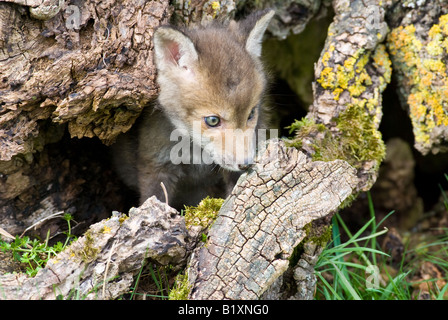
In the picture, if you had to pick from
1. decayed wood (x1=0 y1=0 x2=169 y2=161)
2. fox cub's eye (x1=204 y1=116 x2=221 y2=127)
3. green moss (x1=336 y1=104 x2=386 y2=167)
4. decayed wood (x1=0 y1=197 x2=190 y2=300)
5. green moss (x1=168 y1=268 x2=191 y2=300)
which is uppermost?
decayed wood (x1=0 y1=0 x2=169 y2=161)

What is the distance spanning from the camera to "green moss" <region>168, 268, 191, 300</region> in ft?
7.45

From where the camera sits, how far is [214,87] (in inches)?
110

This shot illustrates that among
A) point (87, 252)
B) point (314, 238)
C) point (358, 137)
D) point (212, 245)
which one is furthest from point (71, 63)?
point (358, 137)

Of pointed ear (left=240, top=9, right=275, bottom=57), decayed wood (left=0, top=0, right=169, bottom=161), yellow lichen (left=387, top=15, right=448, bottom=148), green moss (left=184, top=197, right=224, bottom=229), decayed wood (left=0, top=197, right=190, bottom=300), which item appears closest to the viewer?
decayed wood (left=0, top=197, right=190, bottom=300)

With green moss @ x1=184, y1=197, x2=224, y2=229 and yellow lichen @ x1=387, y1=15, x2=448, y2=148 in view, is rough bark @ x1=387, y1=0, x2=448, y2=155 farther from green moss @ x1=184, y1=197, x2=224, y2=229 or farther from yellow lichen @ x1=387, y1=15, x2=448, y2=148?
green moss @ x1=184, y1=197, x2=224, y2=229

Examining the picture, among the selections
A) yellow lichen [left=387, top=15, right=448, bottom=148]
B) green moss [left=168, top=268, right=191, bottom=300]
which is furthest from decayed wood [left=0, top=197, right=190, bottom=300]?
yellow lichen [left=387, top=15, right=448, bottom=148]

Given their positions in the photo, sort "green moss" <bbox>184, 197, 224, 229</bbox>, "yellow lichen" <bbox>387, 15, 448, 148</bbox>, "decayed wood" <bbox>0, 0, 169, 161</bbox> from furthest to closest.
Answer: "yellow lichen" <bbox>387, 15, 448, 148</bbox>
"decayed wood" <bbox>0, 0, 169, 161</bbox>
"green moss" <bbox>184, 197, 224, 229</bbox>

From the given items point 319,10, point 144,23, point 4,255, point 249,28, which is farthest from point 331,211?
point 319,10

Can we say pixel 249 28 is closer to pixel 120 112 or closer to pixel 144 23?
pixel 144 23

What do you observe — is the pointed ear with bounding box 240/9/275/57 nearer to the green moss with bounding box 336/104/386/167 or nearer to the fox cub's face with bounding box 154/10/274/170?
the fox cub's face with bounding box 154/10/274/170

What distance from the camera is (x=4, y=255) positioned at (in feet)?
8.97

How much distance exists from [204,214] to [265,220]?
37cm

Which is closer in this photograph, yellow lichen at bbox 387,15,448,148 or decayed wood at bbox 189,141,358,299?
decayed wood at bbox 189,141,358,299

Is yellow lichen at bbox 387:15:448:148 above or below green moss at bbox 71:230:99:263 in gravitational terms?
above
